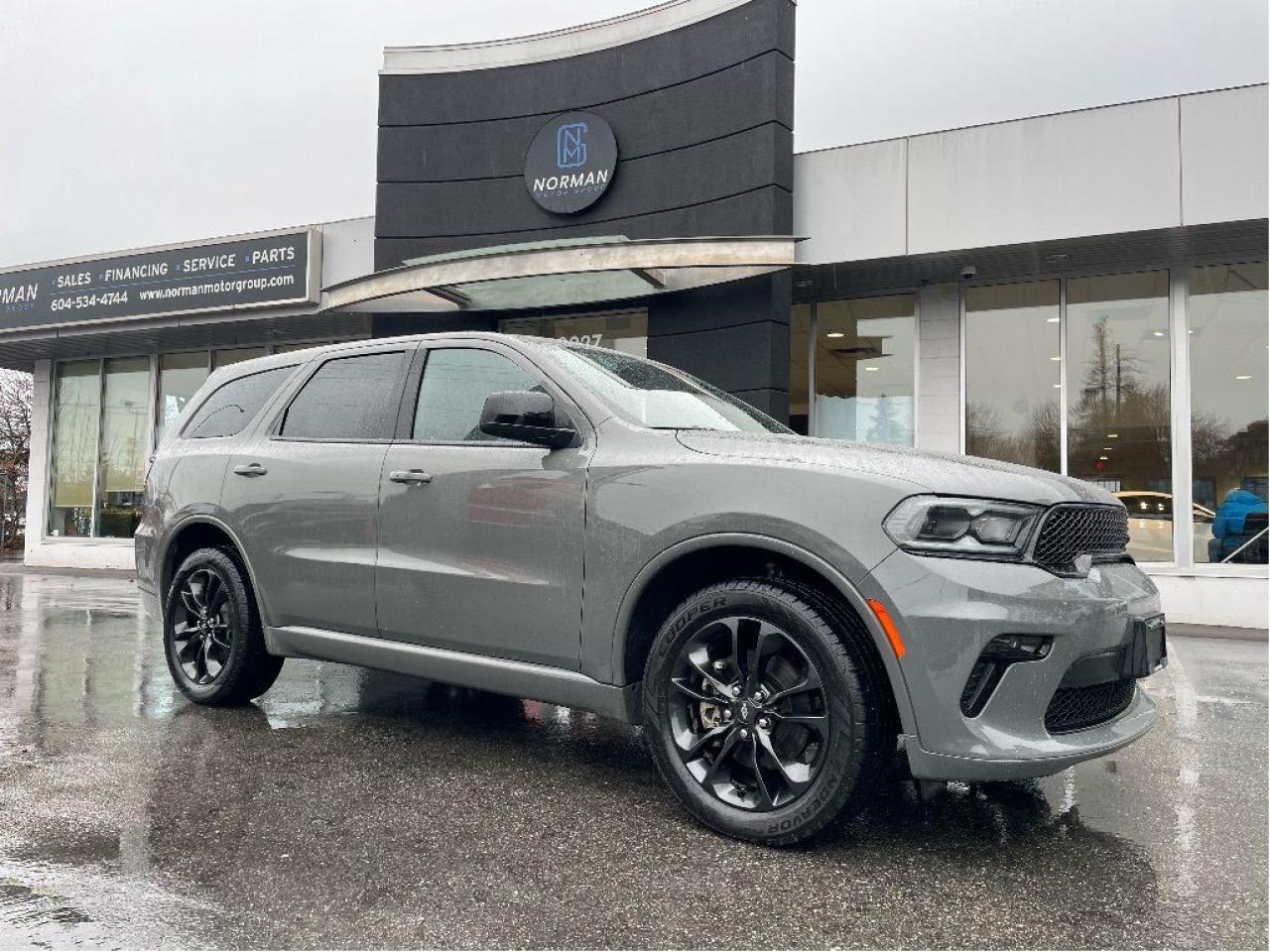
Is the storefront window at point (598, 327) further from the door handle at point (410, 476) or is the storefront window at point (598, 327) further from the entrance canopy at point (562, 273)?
the door handle at point (410, 476)

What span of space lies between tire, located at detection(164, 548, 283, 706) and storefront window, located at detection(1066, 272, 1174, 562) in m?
9.60

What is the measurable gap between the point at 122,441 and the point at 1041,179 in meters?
17.1

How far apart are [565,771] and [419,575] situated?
982 mm

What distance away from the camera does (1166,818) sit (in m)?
3.43

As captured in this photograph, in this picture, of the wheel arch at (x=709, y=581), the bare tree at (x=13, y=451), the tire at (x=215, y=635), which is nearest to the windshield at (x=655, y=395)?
the wheel arch at (x=709, y=581)

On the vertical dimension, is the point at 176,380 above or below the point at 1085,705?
above

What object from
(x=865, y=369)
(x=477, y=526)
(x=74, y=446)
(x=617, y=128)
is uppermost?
(x=617, y=128)

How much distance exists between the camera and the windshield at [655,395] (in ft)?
12.2

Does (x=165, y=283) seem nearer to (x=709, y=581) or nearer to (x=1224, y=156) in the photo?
(x=1224, y=156)

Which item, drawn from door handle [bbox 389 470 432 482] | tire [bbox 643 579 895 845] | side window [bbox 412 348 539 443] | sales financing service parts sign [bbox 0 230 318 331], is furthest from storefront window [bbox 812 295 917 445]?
tire [bbox 643 579 895 845]

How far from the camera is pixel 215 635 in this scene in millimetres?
4852

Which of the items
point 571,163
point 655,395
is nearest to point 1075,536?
point 655,395

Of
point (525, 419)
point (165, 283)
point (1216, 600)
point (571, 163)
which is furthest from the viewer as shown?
point (165, 283)

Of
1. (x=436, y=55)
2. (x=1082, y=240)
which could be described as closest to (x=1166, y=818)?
(x=1082, y=240)
